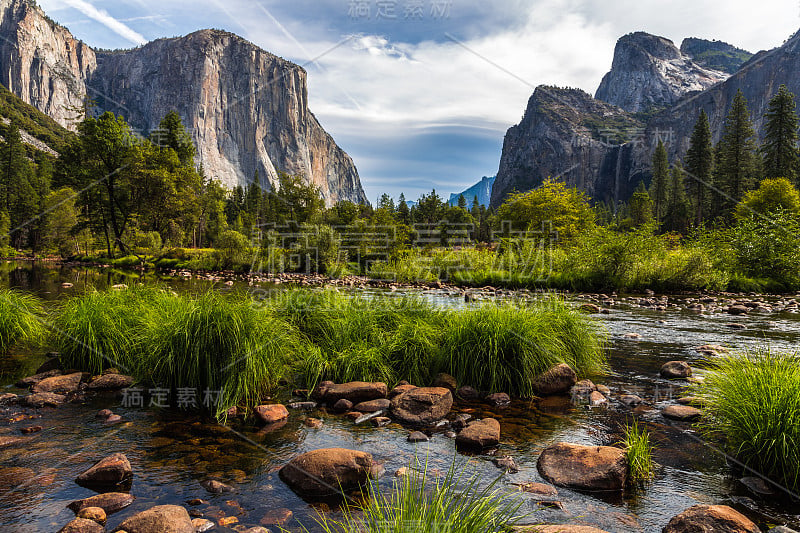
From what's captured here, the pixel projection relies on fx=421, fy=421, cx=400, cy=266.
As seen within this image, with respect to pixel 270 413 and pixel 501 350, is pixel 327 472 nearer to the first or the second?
pixel 270 413

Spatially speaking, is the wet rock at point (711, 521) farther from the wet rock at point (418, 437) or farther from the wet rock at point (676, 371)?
the wet rock at point (676, 371)

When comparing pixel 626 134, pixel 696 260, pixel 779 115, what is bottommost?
pixel 696 260

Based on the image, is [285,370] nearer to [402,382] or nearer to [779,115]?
[402,382]

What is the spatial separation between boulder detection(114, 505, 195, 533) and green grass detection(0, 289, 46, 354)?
6.87 metres

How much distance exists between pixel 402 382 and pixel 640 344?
263 inches

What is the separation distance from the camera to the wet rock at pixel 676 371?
7.59 meters

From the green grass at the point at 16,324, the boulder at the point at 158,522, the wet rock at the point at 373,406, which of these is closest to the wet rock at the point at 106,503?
the boulder at the point at 158,522

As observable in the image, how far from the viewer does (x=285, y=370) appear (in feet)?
23.4

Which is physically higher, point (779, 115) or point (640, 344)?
point (779, 115)

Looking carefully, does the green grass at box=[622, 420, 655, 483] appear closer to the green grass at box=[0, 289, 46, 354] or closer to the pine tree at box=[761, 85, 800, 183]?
the green grass at box=[0, 289, 46, 354]

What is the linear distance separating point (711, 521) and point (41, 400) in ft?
25.3

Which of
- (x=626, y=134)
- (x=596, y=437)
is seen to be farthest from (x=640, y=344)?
(x=626, y=134)

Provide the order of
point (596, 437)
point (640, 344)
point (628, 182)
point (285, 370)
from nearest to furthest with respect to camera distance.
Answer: point (596, 437) < point (285, 370) < point (640, 344) < point (628, 182)

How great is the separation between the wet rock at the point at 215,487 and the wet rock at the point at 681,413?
5.56 meters
